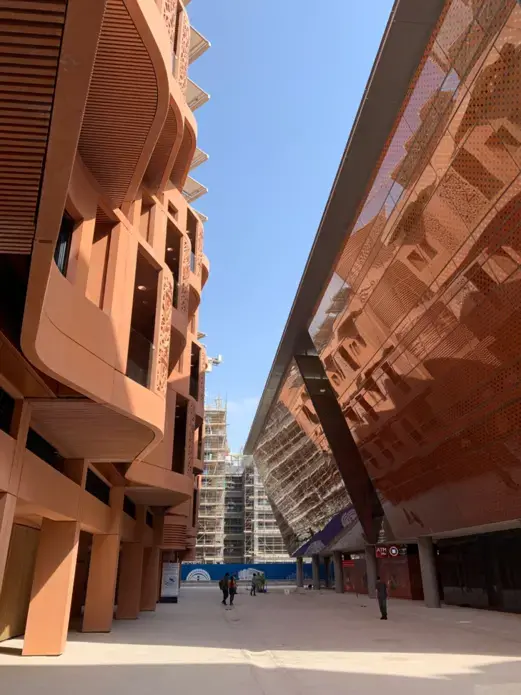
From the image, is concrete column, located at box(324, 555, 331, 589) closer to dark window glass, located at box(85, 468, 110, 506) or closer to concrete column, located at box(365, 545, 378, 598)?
concrete column, located at box(365, 545, 378, 598)

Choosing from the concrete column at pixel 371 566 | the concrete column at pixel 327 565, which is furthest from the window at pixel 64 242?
the concrete column at pixel 327 565

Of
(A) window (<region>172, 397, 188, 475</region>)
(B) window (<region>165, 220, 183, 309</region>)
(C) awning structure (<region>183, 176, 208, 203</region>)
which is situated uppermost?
(C) awning structure (<region>183, 176, 208, 203</region>)

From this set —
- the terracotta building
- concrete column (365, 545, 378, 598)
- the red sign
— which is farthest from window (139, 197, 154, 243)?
concrete column (365, 545, 378, 598)

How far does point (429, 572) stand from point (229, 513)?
189 feet

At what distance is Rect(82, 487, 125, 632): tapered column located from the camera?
14.0 m

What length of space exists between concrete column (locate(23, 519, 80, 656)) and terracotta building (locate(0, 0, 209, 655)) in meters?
0.02

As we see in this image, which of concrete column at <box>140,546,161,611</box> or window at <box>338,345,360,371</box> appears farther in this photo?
concrete column at <box>140,546,161,611</box>

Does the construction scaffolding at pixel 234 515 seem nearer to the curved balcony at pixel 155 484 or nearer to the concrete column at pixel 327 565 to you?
the concrete column at pixel 327 565

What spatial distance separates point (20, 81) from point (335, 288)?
53.5 feet

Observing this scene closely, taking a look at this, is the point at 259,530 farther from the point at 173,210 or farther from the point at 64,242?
the point at 64,242

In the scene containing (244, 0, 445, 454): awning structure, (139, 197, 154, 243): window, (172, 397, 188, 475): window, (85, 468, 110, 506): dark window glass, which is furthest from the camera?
(172, 397, 188, 475): window

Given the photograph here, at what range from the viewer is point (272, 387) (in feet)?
115

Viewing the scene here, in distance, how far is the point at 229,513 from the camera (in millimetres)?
75938

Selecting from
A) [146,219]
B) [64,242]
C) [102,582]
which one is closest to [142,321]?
[146,219]
